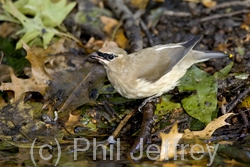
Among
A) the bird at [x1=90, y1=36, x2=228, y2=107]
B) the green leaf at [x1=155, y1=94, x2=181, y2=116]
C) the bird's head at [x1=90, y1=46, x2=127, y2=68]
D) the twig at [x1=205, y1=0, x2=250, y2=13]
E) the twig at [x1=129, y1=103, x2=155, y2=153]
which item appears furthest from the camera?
the twig at [x1=205, y1=0, x2=250, y2=13]

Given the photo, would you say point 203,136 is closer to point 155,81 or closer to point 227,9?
point 155,81

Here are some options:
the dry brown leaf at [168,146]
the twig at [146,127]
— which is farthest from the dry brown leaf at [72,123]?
the dry brown leaf at [168,146]

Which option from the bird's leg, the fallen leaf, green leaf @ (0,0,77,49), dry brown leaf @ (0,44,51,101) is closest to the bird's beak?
the bird's leg

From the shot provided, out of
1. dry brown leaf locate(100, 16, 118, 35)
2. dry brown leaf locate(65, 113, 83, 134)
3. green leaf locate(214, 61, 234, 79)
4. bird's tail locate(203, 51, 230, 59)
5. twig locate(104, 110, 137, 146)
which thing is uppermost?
bird's tail locate(203, 51, 230, 59)

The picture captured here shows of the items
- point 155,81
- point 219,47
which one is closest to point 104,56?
point 155,81

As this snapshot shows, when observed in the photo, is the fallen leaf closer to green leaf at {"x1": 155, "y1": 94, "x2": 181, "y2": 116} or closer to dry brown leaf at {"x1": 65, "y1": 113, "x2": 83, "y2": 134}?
green leaf at {"x1": 155, "y1": 94, "x2": 181, "y2": 116}
